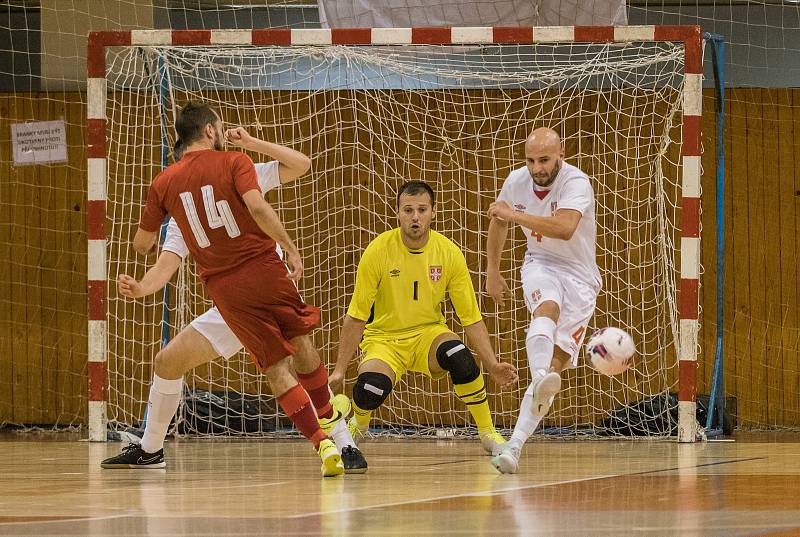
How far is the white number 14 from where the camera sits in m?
6.30

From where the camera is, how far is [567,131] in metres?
11.5

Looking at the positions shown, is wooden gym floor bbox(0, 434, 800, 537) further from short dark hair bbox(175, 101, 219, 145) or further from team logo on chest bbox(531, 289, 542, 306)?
short dark hair bbox(175, 101, 219, 145)

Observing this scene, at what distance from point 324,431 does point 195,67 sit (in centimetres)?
425

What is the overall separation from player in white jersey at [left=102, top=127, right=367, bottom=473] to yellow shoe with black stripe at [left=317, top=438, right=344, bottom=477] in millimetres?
268

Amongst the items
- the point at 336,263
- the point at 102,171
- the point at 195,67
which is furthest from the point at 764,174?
the point at 102,171

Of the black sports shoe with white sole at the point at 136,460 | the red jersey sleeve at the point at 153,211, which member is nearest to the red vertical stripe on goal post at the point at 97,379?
the black sports shoe with white sole at the point at 136,460

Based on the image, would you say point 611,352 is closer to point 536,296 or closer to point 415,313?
point 536,296

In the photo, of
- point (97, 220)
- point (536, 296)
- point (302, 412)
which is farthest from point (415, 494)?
point (97, 220)

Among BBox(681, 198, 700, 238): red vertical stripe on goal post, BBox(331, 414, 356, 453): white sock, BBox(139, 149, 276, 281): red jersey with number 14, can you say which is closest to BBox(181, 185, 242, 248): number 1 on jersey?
BBox(139, 149, 276, 281): red jersey with number 14

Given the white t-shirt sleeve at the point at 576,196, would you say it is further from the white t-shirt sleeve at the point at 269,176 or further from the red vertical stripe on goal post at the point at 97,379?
the red vertical stripe on goal post at the point at 97,379

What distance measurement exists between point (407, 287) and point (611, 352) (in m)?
1.83

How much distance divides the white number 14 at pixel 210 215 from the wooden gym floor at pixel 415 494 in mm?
1237

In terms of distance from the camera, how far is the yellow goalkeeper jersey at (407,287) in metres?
8.03

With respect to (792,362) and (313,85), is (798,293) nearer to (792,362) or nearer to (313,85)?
(792,362)
